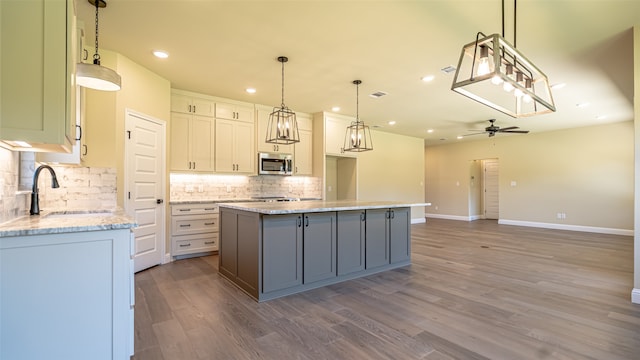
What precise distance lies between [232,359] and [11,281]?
1286 millimetres

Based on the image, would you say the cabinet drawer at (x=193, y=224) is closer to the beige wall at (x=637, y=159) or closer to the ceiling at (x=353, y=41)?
the ceiling at (x=353, y=41)

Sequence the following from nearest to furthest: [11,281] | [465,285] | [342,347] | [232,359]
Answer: [11,281] → [232,359] → [342,347] → [465,285]

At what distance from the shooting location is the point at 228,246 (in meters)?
3.72

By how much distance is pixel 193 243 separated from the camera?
4863 millimetres

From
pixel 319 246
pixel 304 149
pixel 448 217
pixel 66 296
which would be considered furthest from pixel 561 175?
pixel 66 296

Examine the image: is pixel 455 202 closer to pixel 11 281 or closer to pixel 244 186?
pixel 244 186

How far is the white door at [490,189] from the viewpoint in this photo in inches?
408

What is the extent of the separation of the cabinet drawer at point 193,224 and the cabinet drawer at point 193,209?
0.07m

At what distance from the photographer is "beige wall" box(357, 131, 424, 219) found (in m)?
7.79

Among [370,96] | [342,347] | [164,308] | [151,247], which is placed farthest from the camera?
[370,96]

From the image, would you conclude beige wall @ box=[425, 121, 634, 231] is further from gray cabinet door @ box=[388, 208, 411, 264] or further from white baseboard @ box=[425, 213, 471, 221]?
gray cabinet door @ box=[388, 208, 411, 264]

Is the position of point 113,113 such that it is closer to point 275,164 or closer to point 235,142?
point 235,142

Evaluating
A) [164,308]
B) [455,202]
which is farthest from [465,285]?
[455,202]

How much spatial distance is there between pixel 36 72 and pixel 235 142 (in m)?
3.92
